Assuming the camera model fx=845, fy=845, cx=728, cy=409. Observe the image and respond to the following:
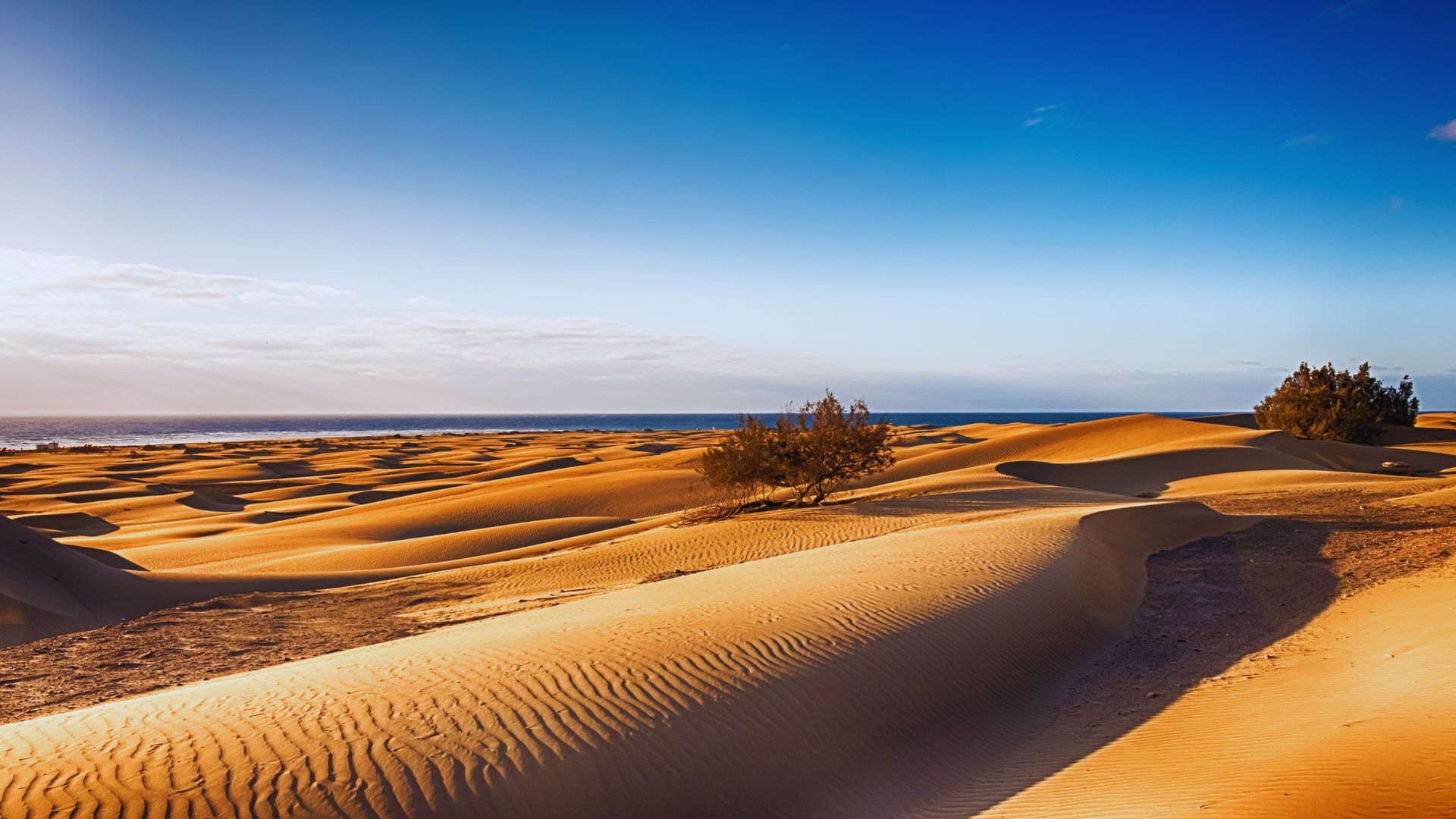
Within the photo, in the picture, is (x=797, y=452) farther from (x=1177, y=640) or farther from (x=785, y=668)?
(x=785, y=668)

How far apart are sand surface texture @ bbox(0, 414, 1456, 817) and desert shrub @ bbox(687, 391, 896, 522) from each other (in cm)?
146

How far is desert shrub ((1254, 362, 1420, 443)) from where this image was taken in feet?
121

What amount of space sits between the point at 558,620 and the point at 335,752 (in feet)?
13.3

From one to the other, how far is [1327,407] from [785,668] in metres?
39.6

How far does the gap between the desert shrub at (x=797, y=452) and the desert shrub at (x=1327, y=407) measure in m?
27.4

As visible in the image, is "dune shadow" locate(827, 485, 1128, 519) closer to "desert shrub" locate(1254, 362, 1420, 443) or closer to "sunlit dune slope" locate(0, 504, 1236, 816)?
"sunlit dune slope" locate(0, 504, 1236, 816)

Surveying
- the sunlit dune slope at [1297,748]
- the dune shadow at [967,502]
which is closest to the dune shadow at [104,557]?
the dune shadow at [967,502]

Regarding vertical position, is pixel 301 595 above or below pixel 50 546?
below

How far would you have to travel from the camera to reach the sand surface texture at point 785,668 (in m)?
5.21

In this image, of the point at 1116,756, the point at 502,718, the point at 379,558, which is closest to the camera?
the point at 502,718

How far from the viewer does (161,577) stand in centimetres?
1590

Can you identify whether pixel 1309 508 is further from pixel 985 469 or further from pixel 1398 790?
pixel 1398 790

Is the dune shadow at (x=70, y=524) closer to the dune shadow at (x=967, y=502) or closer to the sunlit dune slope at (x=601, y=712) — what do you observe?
the dune shadow at (x=967, y=502)

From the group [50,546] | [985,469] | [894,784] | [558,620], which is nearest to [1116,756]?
[894,784]
